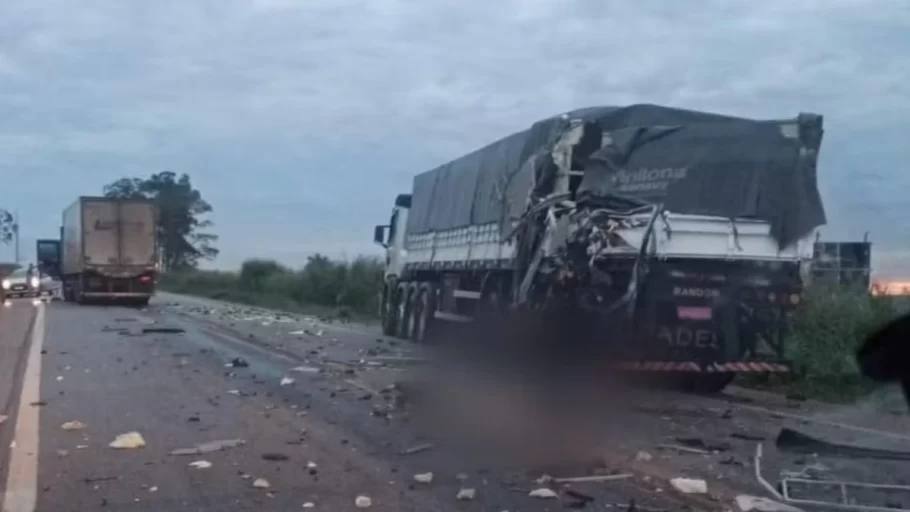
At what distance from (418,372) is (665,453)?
24.3 feet

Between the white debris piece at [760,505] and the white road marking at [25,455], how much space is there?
440 cm

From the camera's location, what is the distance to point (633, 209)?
14.6 m

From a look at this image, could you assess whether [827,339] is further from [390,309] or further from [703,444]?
[390,309]

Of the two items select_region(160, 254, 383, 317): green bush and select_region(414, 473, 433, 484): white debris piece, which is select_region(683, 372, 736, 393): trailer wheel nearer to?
select_region(414, 473, 433, 484): white debris piece

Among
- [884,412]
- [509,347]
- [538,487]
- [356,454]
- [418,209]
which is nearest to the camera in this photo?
[538,487]

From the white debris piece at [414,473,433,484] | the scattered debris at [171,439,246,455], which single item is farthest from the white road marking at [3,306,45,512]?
the white debris piece at [414,473,433,484]

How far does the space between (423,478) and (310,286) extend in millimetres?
45228

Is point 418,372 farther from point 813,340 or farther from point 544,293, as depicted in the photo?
point 813,340

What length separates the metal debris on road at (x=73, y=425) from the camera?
10805 mm

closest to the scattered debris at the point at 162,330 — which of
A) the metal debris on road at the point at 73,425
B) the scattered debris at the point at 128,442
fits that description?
the metal debris on road at the point at 73,425

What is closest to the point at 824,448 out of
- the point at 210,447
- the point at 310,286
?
the point at 210,447

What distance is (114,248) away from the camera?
4209cm

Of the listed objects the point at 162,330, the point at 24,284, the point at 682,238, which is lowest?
the point at 162,330

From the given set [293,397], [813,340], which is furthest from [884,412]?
[293,397]
